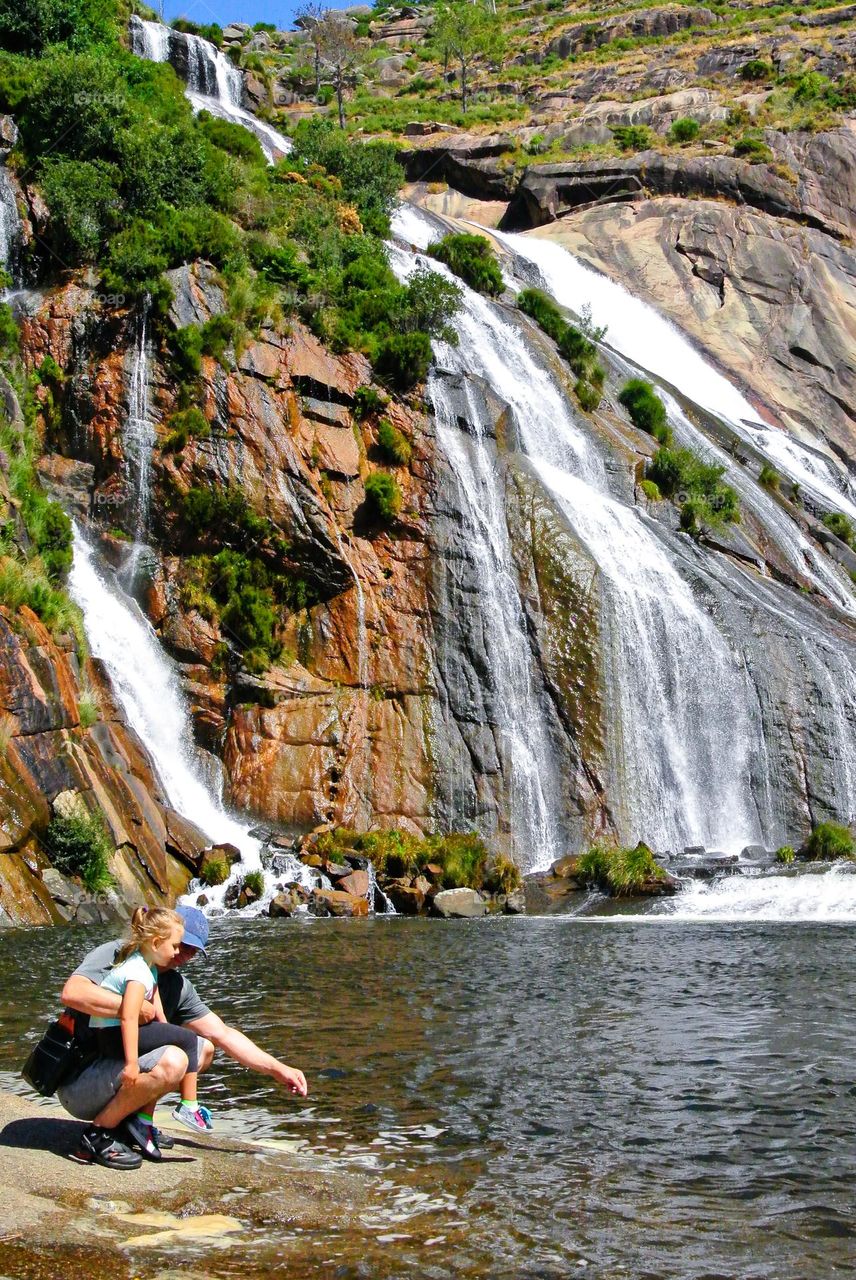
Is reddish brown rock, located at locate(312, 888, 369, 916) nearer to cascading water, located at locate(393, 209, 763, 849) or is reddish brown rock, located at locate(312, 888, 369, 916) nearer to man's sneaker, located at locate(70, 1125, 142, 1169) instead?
cascading water, located at locate(393, 209, 763, 849)

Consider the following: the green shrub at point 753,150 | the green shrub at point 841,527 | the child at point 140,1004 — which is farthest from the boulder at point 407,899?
the green shrub at point 753,150

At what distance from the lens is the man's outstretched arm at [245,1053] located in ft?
25.2

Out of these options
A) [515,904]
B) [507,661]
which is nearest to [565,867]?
[515,904]

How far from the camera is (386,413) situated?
37906mm

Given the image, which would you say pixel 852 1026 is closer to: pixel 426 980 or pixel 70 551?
pixel 426 980

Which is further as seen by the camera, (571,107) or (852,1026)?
(571,107)

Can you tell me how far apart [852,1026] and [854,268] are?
66.0 metres


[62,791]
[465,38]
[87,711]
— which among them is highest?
[465,38]

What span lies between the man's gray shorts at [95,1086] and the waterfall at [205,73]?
56577 mm

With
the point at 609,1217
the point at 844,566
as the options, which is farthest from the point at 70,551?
the point at 844,566

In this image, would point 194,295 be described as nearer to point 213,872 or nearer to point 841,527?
point 213,872

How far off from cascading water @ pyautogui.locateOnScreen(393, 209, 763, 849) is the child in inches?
1036

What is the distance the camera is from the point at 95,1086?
712cm

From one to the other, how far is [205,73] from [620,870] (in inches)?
2092
